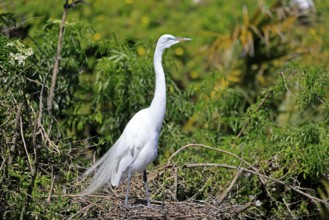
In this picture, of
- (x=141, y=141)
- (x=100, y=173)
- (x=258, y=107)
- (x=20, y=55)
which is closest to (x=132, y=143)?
(x=141, y=141)

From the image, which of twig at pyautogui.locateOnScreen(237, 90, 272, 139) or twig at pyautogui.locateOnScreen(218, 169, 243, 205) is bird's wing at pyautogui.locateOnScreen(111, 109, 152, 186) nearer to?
twig at pyautogui.locateOnScreen(218, 169, 243, 205)

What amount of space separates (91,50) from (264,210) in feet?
7.62

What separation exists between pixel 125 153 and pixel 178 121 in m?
1.65

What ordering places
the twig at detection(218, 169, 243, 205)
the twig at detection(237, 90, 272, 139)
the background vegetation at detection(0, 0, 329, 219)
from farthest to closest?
the twig at detection(237, 90, 272, 139) < the twig at detection(218, 169, 243, 205) < the background vegetation at detection(0, 0, 329, 219)

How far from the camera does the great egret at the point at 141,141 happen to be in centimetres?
583

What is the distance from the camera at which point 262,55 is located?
344 inches

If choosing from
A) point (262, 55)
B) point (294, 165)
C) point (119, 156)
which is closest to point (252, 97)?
point (262, 55)

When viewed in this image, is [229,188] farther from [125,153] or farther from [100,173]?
[100,173]

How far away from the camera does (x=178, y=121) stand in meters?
7.55

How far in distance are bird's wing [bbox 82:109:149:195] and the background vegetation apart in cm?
15

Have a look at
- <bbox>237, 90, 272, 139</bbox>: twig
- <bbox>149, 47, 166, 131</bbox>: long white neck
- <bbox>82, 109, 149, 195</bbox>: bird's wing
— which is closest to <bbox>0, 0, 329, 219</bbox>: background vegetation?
<bbox>237, 90, 272, 139</bbox>: twig

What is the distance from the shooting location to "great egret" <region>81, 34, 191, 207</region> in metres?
5.83

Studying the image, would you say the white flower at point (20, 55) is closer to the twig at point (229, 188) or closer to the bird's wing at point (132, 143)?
the bird's wing at point (132, 143)

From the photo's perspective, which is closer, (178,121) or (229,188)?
(229,188)
